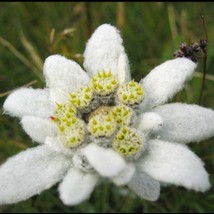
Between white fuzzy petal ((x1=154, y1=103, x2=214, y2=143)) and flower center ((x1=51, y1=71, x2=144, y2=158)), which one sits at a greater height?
flower center ((x1=51, y1=71, x2=144, y2=158))

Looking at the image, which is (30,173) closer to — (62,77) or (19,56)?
(62,77)

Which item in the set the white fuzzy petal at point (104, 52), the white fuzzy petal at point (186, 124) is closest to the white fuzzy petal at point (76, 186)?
the white fuzzy petal at point (186, 124)

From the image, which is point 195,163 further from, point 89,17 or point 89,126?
point 89,17

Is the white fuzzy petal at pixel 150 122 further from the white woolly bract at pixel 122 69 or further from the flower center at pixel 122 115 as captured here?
the white woolly bract at pixel 122 69

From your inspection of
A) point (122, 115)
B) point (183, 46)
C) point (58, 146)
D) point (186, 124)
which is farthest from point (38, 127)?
point (183, 46)

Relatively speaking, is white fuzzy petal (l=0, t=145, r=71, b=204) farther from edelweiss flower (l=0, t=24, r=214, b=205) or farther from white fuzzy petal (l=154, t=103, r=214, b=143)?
white fuzzy petal (l=154, t=103, r=214, b=143)

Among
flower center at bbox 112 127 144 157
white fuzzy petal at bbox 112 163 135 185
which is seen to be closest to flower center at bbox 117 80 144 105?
flower center at bbox 112 127 144 157
